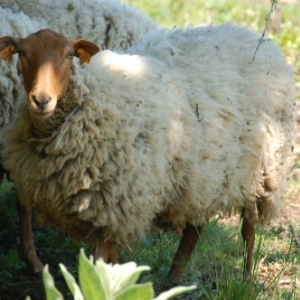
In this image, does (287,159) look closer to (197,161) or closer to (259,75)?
(259,75)

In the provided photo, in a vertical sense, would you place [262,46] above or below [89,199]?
above

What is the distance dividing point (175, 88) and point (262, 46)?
3.17ft

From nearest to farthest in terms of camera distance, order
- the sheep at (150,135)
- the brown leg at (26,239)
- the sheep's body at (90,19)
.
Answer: the sheep at (150,135) < the brown leg at (26,239) < the sheep's body at (90,19)

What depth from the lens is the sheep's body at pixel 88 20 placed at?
224 inches

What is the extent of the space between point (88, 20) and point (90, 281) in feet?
12.6

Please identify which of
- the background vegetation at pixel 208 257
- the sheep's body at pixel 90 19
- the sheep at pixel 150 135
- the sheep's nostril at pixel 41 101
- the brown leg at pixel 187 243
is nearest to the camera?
the sheep's nostril at pixel 41 101

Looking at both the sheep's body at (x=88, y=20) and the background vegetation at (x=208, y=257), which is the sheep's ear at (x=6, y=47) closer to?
the background vegetation at (x=208, y=257)

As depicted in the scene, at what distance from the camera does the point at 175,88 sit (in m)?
4.34

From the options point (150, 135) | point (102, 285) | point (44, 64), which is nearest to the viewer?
point (102, 285)

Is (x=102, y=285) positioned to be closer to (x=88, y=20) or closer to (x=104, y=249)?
(x=104, y=249)

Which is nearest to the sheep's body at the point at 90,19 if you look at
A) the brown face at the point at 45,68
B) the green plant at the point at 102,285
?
the brown face at the point at 45,68

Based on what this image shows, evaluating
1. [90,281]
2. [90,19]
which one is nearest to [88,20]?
[90,19]

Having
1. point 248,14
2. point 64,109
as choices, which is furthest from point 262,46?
point 248,14

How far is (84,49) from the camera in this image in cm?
396
